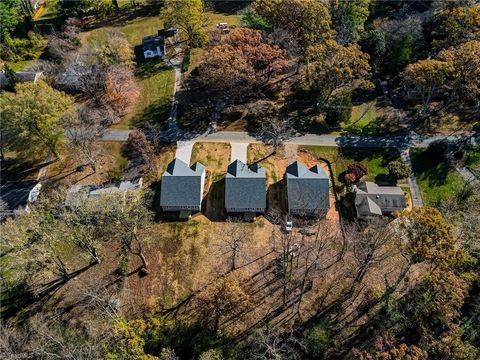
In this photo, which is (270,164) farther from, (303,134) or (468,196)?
(468,196)

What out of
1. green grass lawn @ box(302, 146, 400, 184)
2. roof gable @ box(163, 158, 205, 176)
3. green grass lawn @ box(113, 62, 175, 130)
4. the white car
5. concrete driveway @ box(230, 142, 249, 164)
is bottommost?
the white car

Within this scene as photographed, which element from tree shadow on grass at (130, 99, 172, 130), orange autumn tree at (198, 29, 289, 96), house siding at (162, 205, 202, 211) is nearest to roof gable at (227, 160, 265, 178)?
house siding at (162, 205, 202, 211)

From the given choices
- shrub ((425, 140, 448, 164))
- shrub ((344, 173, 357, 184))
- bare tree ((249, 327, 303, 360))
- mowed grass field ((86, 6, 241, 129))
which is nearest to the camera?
bare tree ((249, 327, 303, 360))

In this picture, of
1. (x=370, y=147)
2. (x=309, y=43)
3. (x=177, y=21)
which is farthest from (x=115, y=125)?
(x=370, y=147)

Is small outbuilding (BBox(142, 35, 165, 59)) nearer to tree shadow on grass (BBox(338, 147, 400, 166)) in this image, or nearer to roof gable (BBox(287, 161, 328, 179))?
roof gable (BBox(287, 161, 328, 179))

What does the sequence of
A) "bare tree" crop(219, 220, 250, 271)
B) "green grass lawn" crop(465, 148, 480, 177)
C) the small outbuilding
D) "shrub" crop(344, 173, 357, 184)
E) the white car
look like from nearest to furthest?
1. "bare tree" crop(219, 220, 250, 271)
2. the white car
3. "shrub" crop(344, 173, 357, 184)
4. "green grass lawn" crop(465, 148, 480, 177)
5. the small outbuilding
